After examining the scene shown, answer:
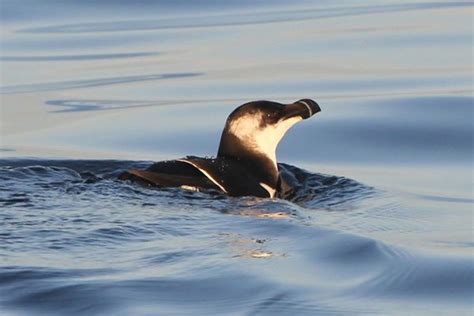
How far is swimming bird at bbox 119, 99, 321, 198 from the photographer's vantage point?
10.3 m

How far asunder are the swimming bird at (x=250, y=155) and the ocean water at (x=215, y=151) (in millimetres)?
211

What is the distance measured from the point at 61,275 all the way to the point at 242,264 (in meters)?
0.99

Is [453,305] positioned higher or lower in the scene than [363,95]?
lower

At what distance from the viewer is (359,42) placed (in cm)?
1680

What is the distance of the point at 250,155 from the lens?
10.9 metres

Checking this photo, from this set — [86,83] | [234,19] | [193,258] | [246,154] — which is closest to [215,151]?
[246,154]

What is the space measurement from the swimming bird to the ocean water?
8.3 inches

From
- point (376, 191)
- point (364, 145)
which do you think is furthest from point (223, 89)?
point (376, 191)

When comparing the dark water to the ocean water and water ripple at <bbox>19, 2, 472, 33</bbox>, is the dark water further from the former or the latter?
water ripple at <bbox>19, 2, 472, 33</bbox>

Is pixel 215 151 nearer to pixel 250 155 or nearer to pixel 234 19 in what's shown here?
pixel 250 155

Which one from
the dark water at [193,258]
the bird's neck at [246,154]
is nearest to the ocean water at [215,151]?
the dark water at [193,258]

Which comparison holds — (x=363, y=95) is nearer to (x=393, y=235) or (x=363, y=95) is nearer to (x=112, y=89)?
(x=112, y=89)

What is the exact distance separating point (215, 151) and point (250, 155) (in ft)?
5.86

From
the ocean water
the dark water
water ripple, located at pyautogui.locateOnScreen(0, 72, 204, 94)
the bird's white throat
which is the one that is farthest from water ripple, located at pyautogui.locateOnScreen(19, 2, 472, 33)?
the dark water
